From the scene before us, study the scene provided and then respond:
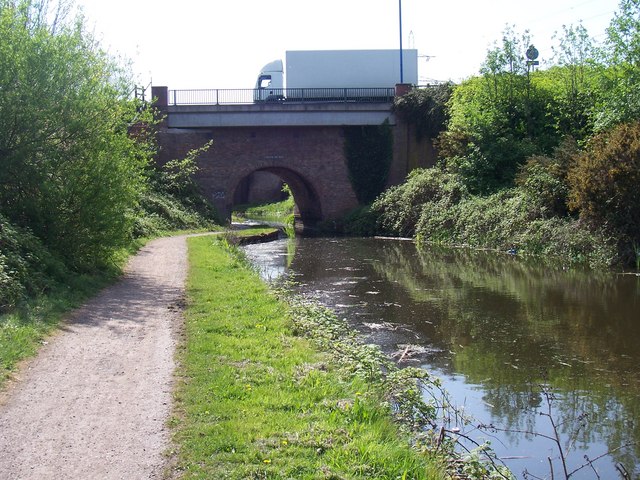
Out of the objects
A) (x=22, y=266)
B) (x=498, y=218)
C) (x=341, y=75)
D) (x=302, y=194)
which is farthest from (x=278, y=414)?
(x=302, y=194)

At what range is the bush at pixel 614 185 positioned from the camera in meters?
18.8

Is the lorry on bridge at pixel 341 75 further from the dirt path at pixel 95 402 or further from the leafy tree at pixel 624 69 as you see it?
the dirt path at pixel 95 402

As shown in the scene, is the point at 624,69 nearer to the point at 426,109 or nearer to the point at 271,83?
the point at 426,109

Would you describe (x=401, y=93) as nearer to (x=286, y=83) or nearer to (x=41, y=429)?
(x=286, y=83)

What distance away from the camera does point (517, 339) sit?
10.8m

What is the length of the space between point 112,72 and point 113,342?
833cm

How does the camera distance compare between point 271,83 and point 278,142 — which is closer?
point 278,142

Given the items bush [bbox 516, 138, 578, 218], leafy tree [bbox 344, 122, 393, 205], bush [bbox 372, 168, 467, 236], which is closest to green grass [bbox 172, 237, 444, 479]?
bush [bbox 516, 138, 578, 218]

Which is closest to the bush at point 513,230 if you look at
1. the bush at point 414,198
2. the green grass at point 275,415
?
the bush at point 414,198

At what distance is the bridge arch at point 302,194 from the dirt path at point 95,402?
26.0 meters

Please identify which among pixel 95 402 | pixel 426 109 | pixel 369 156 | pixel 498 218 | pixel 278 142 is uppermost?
pixel 426 109

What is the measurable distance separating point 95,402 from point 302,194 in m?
35.0

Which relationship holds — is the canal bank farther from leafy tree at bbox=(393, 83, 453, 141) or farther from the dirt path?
leafy tree at bbox=(393, 83, 453, 141)

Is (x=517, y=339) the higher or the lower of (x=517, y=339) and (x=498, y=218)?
the lower
